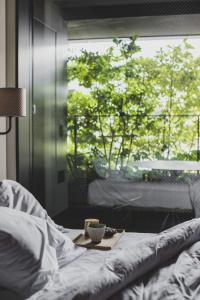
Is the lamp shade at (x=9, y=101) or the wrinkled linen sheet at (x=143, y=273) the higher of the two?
the lamp shade at (x=9, y=101)

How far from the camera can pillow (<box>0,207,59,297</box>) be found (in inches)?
75.7

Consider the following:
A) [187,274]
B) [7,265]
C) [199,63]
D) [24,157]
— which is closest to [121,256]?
[187,274]

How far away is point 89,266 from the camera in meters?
2.22

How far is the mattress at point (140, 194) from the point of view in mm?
4375

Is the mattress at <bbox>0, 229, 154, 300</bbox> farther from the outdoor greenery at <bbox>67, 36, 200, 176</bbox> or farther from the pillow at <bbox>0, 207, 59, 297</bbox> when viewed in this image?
the outdoor greenery at <bbox>67, 36, 200, 176</bbox>

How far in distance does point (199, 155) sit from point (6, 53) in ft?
6.52

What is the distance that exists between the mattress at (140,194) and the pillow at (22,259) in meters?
2.42

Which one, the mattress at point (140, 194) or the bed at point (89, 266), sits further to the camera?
the mattress at point (140, 194)

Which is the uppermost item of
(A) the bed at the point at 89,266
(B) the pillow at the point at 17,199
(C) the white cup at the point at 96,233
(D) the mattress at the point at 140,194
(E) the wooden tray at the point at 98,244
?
(B) the pillow at the point at 17,199

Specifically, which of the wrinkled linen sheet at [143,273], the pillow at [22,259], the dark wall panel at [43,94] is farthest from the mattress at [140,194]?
the pillow at [22,259]

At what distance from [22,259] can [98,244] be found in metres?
0.73

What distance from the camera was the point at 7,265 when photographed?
1.92 m

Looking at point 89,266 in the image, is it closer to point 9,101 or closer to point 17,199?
point 17,199

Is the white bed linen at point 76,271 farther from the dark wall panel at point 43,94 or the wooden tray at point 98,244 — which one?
the dark wall panel at point 43,94
